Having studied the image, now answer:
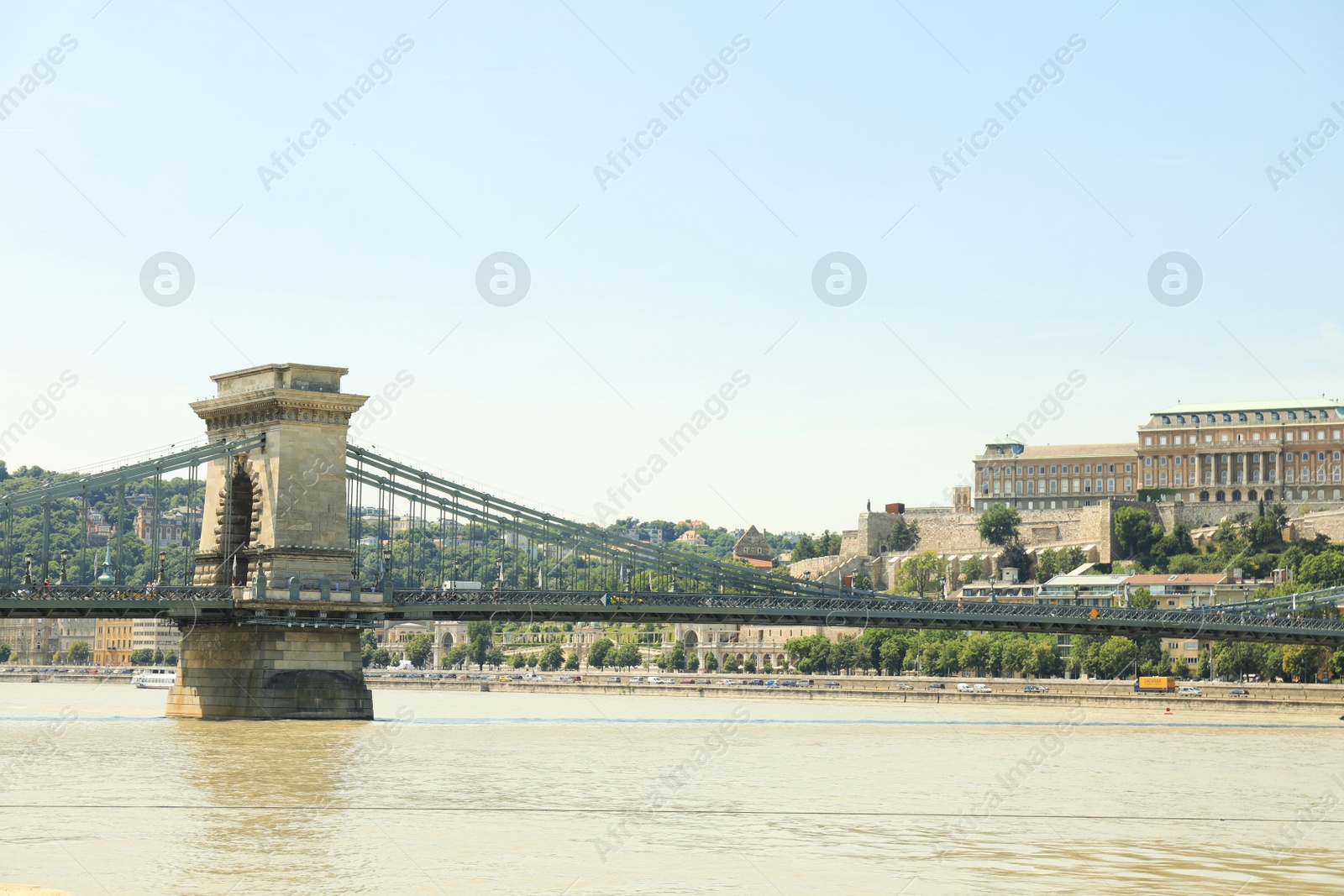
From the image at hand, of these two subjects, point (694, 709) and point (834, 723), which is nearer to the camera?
point (834, 723)

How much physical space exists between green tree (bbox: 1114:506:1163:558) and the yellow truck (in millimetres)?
58161

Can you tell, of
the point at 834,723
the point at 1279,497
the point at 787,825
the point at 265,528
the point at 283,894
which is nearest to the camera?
the point at 283,894

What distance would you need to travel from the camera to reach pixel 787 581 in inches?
2653

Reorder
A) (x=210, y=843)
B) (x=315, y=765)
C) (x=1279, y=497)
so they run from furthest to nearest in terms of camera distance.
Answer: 1. (x=1279, y=497)
2. (x=315, y=765)
3. (x=210, y=843)

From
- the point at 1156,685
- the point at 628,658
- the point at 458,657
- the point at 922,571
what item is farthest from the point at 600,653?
the point at 1156,685

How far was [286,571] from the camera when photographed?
5072 centimetres

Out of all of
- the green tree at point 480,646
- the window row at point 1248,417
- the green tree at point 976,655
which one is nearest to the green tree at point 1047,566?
the window row at point 1248,417

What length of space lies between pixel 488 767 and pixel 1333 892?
20.8 metres

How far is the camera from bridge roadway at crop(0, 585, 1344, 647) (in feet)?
160

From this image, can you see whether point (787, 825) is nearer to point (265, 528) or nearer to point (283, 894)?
point (283, 894)

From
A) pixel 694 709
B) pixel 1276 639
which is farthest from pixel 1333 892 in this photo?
pixel 694 709

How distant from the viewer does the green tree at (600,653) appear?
162 metres

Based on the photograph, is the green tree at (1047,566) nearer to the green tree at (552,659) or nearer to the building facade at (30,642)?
the green tree at (552,659)

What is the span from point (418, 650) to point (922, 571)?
5338cm
